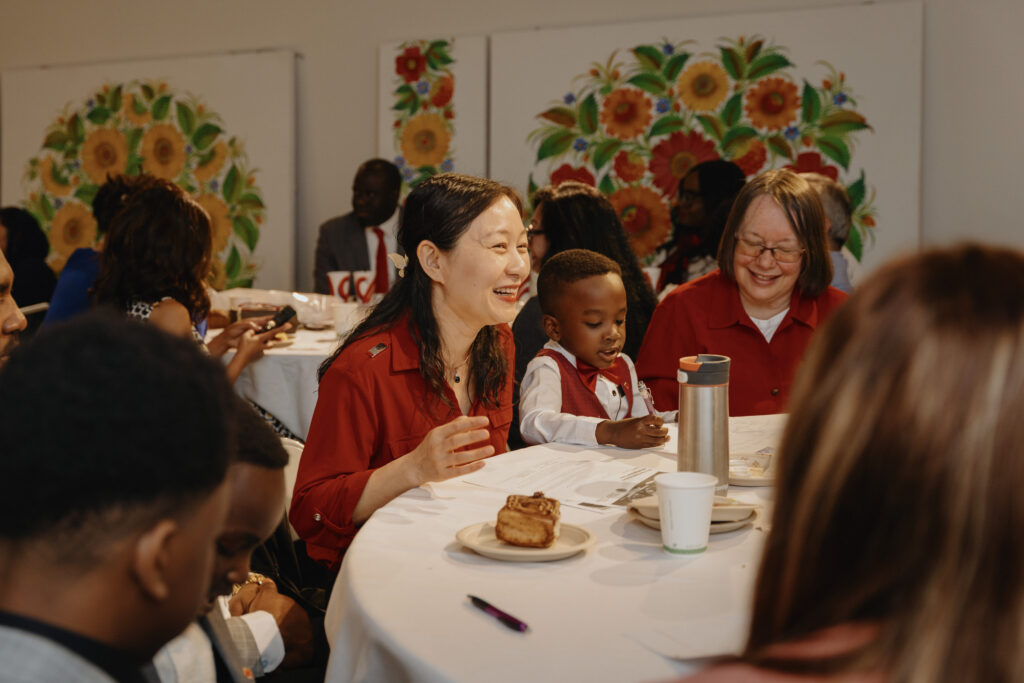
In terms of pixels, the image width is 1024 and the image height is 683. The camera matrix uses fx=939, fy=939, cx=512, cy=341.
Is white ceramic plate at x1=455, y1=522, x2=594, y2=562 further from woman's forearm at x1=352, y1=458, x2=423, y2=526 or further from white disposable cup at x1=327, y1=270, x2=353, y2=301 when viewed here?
white disposable cup at x1=327, y1=270, x2=353, y2=301

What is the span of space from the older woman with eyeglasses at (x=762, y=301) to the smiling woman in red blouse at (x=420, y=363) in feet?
A: 2.80

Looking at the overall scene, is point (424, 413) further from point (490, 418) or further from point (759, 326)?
point (759, 326)

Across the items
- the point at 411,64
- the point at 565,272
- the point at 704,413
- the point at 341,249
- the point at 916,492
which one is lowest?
the point at 704,413

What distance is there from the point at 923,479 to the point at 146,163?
6420 mm

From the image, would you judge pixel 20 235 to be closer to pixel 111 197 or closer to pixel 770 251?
pixel 111 197

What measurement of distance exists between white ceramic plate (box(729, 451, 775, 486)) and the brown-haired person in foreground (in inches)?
42.2

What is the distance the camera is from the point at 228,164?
20.0 feet

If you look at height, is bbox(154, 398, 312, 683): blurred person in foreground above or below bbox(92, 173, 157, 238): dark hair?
below

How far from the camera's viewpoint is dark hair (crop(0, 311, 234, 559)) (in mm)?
773

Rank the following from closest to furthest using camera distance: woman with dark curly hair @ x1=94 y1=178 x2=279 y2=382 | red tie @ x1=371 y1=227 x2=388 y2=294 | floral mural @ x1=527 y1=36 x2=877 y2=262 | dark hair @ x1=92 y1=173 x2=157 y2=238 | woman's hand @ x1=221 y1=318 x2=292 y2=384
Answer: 1. woman with dark curly hair @ x1=94 y1=178 x2=279 y2=382
2. woman's hand @ x1=221 y1=318 x2=292 y2=384
3. dark hair @ x1=92 y1=173 x2=157 y2=238
4. red tie @ x1=371 y1=227 x2=388 y2=294
5. floral mural @ x1=527 y1=36 x2=877 y2=262

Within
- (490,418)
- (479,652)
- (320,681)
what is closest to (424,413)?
(490,418)

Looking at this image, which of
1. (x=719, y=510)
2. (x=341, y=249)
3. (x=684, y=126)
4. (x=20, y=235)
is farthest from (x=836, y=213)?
(x=20, y=235)

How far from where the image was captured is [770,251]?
2721 millimetres

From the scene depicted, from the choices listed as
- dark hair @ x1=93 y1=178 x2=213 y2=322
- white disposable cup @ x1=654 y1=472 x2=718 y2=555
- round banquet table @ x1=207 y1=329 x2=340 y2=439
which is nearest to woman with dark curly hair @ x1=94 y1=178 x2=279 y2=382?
dark hair @ x1=93 y1=178 x2=213 y2=322
